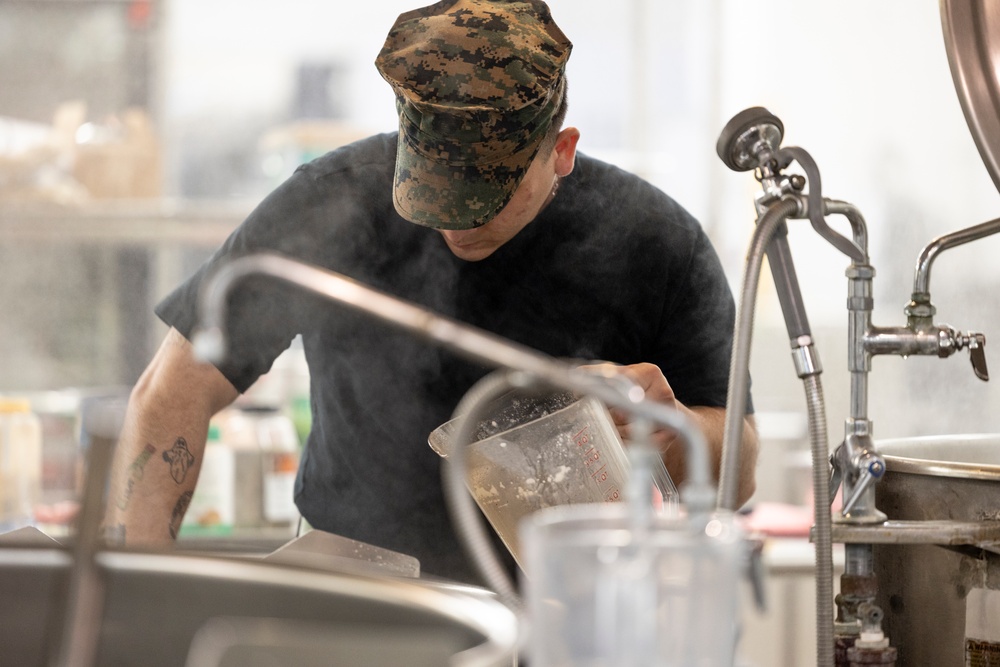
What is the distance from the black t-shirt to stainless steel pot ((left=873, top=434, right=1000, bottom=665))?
551 millimetres

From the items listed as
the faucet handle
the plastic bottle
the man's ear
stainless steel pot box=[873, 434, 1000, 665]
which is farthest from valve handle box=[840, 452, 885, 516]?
the plastic bottle

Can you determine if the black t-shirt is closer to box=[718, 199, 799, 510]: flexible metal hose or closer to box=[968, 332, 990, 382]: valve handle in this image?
box=[968, 332, 990, 382]: valve handle

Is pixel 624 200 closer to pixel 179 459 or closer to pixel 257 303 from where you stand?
pixel 257 303

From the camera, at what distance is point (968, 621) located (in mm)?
1012

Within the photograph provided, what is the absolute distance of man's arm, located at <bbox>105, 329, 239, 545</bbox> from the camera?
1.47 metres

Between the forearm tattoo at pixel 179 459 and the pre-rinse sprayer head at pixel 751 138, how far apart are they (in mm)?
864

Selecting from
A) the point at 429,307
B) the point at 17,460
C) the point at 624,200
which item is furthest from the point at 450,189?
the point at 17,460

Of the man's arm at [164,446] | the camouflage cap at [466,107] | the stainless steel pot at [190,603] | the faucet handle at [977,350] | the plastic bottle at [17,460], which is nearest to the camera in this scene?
the stainless steel pot at [190,603]

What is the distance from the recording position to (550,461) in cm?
107

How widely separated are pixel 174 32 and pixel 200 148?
31 cm

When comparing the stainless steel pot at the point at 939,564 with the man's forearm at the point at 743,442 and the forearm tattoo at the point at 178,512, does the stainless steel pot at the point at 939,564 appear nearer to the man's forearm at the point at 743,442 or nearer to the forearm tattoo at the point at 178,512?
the man's forearm at the point at 743,442

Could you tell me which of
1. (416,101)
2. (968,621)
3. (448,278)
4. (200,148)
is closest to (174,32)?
(200,148)

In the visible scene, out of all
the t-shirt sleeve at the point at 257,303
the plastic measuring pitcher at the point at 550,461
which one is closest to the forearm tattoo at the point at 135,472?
the t-shirt sleeve at the point at 257,303

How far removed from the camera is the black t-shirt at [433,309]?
5.33 ft
